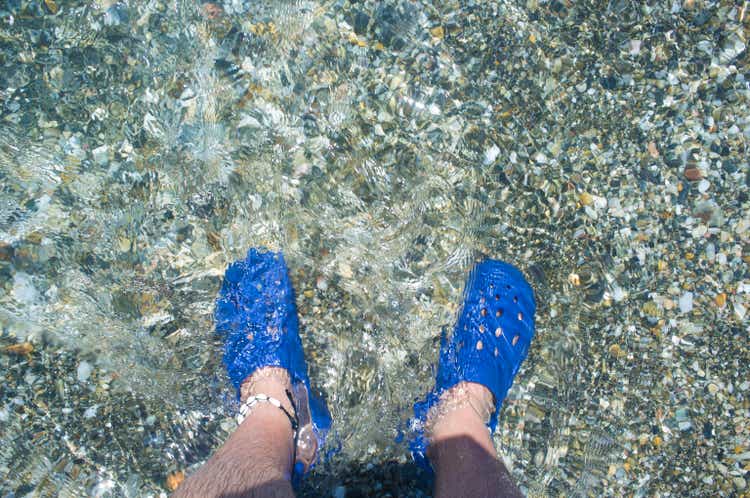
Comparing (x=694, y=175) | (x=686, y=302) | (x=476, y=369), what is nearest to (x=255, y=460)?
(x=476, y=369)

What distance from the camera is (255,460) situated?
6.18 ft

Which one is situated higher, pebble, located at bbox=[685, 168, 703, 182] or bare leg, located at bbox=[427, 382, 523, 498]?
pebble, located at bbox=[685, 168, 703, 182]

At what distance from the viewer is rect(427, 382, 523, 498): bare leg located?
6.23ft

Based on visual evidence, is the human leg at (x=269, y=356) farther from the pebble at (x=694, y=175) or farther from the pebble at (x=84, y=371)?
the pebble at (x=694, y=175)

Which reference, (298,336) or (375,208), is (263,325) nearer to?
(298,336)

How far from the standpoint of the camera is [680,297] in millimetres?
2277

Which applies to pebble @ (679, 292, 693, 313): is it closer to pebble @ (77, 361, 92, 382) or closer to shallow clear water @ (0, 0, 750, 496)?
shallow clear water @ (0, 0, 750, 496)

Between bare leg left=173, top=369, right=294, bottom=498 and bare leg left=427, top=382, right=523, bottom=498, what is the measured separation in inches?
22.9

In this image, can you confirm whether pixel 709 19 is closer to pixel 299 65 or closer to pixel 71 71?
pixel 299 65

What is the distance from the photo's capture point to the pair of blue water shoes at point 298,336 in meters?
2.39

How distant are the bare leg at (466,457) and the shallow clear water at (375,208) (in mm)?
188

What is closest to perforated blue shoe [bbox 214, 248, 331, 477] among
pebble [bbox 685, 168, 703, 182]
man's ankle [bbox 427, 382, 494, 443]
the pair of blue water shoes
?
the pair of blue water shoes

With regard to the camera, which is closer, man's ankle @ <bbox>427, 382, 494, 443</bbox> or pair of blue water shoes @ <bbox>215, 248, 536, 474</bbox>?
man's ankle @ <bbox>427, 382, 494, 443</bbox>

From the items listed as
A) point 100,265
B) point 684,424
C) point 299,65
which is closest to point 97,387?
point 100,265
